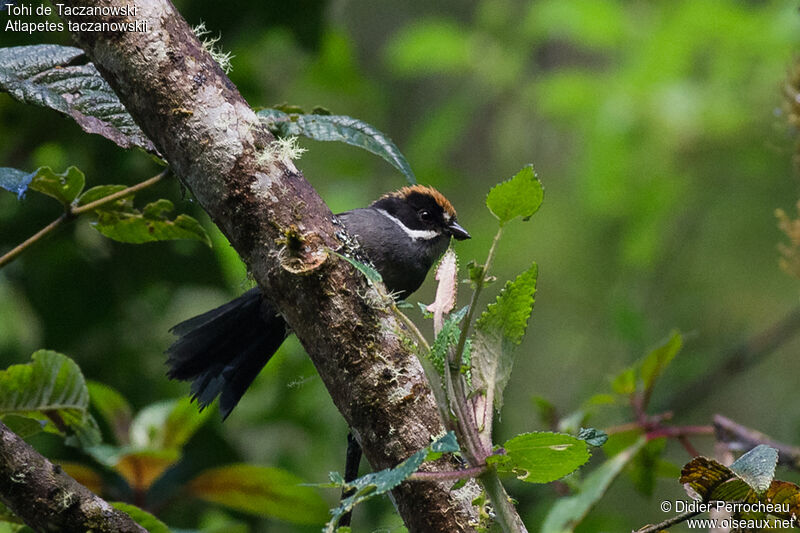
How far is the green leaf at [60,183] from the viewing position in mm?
1504

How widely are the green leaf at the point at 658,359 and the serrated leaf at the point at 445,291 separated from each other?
983 millimetres

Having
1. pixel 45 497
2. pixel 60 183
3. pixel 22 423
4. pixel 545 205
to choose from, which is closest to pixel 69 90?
pixel 60 183

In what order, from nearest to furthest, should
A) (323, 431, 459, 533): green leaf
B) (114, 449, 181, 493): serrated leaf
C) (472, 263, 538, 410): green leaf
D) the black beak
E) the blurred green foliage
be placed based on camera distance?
(323, 431, 459, 533): green leaf, (472, 263, 538, 410): green leaf, (114, 449, 181, 493): serrated leaf, the blurred green foliage, the black beak

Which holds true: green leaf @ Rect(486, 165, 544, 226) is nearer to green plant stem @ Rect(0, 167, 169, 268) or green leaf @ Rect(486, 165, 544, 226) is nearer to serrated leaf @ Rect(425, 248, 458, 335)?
serrated leaf @ Rect(425, 248, 458, 335)

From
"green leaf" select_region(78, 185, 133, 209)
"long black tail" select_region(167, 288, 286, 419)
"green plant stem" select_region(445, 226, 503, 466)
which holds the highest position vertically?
"green leaf" select_region(78, 185, 133, 209)

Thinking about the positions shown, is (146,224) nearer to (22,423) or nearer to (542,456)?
(22,423)

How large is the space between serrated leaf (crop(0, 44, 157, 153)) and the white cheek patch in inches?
56.2

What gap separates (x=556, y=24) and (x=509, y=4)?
1.28m

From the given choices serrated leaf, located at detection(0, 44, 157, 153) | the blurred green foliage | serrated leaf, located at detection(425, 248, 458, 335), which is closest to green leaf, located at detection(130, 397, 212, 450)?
the blurred green foliage

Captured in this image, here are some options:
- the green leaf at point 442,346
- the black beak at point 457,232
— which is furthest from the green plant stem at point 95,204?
the black beak at point 457,232

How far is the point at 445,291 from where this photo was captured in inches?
50.6

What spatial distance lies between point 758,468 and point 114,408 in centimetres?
174

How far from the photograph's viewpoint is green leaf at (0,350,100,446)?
1583 mm

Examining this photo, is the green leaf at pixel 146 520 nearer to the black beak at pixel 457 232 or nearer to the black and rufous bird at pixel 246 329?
the black and rufous bird at pixel 246 329
